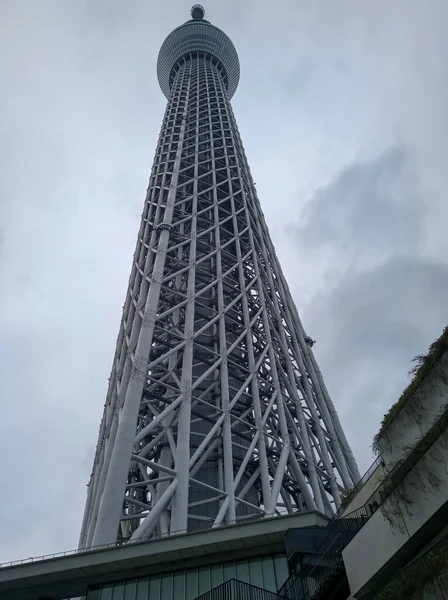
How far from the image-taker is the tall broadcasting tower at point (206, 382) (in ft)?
102

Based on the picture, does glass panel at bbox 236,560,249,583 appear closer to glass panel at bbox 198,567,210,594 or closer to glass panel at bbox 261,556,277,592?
glass panel at bbox 261,556,277,592

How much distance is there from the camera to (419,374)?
63.5 ft

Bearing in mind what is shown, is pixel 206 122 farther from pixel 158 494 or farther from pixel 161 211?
pixel 158 494

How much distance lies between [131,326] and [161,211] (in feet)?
43.8

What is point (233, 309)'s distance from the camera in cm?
4794

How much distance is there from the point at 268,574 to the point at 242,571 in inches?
36.3

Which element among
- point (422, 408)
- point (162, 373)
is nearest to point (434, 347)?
point (422, 408)

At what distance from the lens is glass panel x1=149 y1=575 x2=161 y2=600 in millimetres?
21547

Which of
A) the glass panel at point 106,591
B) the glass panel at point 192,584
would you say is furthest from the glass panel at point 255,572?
the glass panel at point 106,591

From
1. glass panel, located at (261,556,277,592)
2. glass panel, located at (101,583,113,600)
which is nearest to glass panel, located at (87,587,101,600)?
glass panel, located at (101,583,113,600)

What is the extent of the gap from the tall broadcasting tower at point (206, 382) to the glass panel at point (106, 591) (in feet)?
12.1

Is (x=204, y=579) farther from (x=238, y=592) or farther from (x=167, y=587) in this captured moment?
(x=238, y=592)

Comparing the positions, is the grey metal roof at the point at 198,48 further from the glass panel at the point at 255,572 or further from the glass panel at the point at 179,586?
the glass panel at the point at 179,586

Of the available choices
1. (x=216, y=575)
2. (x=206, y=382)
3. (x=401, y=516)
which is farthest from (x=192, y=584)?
(x=206, y=382)
